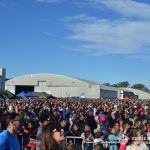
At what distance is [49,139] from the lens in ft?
14.6

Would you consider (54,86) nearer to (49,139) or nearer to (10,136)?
(10,136)

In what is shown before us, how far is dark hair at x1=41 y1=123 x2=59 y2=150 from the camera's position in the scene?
4398mm

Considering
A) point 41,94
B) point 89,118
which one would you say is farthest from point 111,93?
point 89,118

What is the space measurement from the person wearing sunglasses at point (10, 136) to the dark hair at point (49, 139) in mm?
1395

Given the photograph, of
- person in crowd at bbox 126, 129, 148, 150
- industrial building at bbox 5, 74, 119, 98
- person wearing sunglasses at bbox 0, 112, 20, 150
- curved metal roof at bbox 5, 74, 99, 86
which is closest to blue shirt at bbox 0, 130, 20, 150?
person wearing sunglasses at bbox 0, 112, 20, 150

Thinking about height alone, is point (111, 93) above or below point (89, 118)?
above

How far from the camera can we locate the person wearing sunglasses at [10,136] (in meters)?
5.80

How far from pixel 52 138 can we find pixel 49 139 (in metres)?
0.03

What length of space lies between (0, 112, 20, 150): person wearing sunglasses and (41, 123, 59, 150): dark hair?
139 centimetres

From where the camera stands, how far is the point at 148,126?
16.8 m

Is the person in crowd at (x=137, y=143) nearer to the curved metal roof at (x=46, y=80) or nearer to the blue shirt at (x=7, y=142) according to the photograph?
the blue shirt at (x=7, y=142)

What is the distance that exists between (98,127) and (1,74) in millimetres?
72024

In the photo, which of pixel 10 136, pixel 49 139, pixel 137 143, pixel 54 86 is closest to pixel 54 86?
pixel 54 86

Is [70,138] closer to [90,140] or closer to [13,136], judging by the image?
[90,140]
